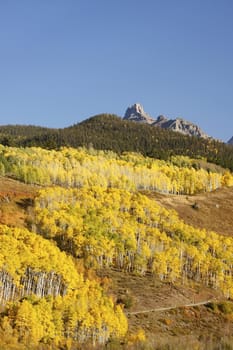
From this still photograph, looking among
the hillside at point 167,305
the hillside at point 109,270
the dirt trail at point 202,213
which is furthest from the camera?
the dirt trail at point 202,213

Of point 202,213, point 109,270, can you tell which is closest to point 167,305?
point 109,270

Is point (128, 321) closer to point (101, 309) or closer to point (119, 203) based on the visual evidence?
point (101, 309)

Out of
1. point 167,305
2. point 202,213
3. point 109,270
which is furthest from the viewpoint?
point 202,213

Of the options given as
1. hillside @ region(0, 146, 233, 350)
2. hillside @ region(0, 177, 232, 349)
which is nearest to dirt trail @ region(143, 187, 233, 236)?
hillside @ region(0, 146, 233, 350)

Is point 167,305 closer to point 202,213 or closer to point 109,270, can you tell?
point 109,270

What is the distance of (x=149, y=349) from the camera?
4303 cm

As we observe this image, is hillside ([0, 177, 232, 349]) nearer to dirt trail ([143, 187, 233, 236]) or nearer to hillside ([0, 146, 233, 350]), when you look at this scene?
hillside ([0, 146, 233, 350])

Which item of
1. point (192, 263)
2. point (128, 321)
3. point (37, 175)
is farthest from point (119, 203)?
point (128, 321)

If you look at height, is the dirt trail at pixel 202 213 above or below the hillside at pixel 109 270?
above

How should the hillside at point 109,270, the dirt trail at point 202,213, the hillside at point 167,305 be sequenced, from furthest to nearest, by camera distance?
the dirt trail at point 202,213 → the hillside at point 167,305 → the hillside at point 109,270

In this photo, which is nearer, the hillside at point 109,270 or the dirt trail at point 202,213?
the hillside at point 109,270

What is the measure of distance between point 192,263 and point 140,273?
14.9m

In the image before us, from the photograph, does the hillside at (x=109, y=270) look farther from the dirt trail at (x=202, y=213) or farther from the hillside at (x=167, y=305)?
the dirt trail at (x=202, y=213)

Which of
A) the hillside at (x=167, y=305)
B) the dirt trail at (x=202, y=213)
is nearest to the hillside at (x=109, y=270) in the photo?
the hillside at (x=167, y=305)
